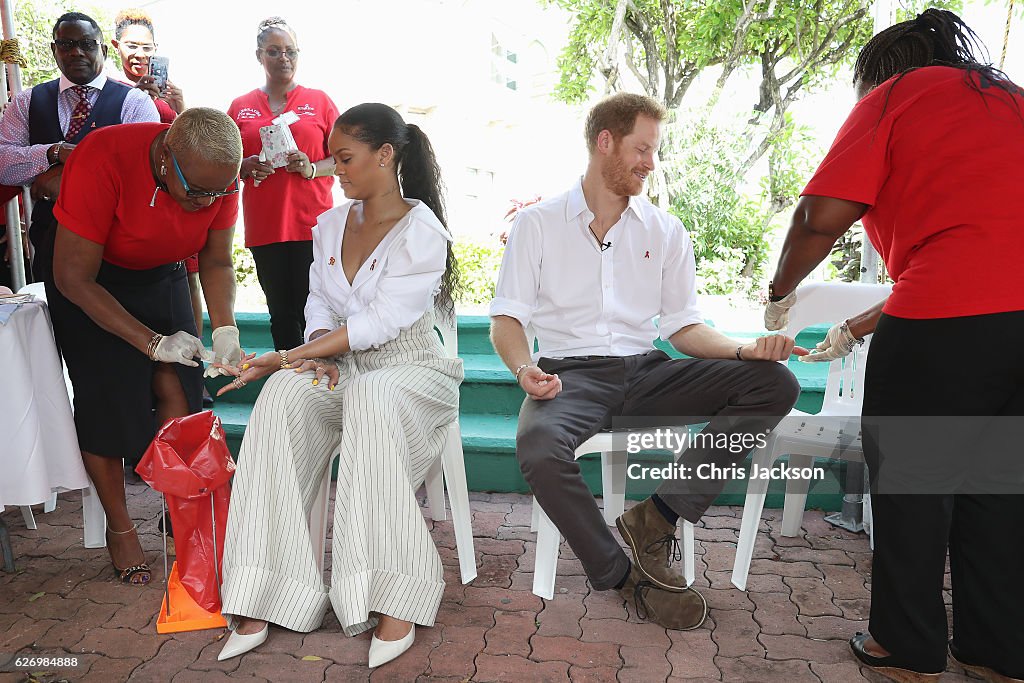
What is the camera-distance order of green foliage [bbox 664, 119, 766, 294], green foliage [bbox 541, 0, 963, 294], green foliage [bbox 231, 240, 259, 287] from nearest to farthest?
green foliage [bbox 231, 240, 259, 287] < green foliage [bbox 664, 119, 766, 294] < green foliage [bbox 541, 0, 963, 294]

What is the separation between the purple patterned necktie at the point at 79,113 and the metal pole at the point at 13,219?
73cm

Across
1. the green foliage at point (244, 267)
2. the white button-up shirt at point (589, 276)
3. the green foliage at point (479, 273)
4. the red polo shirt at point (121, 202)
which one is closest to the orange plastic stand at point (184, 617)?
the red polo shirt at point (121, 202)

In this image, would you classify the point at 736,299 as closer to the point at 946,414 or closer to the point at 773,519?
the point at 773,519

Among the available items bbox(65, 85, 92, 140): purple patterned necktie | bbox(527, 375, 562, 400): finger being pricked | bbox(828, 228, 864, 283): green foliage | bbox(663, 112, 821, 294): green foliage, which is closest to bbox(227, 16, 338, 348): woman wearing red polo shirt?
bbox(65, 85, 92, 140): purple patterned necktie

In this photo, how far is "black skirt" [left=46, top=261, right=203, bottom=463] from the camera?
2439 mm

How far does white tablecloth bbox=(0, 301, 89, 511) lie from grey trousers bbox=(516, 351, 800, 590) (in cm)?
149

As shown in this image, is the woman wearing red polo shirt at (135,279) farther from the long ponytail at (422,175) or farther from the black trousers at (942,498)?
the black trousers at (942,498)

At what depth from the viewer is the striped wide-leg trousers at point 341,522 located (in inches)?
80.5

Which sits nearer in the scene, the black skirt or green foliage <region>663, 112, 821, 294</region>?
the black skirt

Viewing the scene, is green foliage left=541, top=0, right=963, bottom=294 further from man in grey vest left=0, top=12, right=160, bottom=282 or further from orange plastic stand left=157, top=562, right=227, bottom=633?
orange plastic stand left=157, top=562, right=227, bottom=633

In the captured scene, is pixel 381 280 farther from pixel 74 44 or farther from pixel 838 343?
pixel 74 44

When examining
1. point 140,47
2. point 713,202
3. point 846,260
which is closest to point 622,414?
point 140,47

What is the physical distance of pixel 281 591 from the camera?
2104 millimetres

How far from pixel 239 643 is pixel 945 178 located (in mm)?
2024
